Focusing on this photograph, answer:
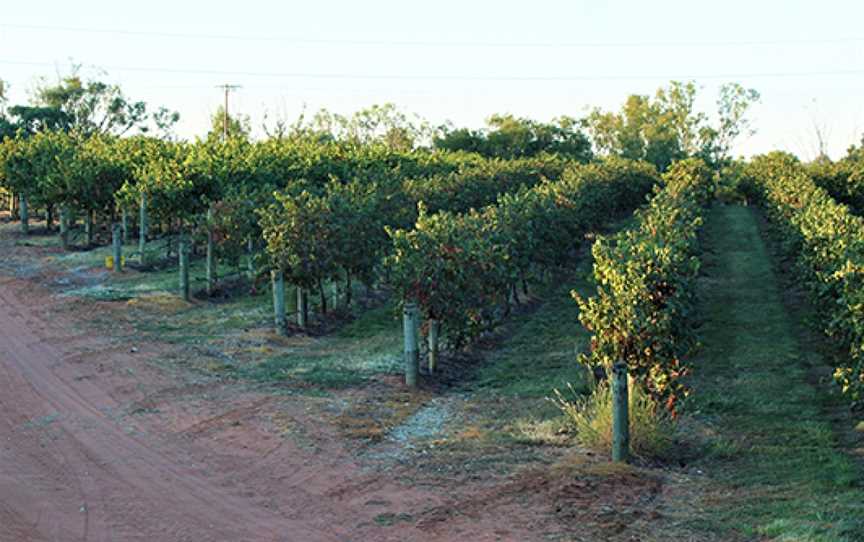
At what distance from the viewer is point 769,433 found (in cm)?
1056

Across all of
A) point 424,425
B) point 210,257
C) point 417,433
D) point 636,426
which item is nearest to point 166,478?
point 417,433

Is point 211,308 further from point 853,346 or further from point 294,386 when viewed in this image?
point 853,346

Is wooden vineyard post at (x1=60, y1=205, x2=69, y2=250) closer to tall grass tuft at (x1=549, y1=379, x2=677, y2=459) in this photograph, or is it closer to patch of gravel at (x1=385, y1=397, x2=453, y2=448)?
patch of gravel at (x1=385, y1=397, x2=453, y2=448)

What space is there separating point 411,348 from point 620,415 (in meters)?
4.18

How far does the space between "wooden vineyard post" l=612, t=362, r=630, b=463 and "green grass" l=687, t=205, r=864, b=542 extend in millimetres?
820

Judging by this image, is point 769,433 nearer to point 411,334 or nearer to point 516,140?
point 411,334

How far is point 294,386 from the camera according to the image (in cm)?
1300

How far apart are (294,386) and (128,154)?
65.2ft

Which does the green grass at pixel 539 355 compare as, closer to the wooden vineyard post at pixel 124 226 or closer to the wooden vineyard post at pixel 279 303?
the wooden vineyard post at pixel 279 303

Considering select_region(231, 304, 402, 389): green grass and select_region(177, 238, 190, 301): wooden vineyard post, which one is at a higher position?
select_region(177, 238, 190, 301): wooden vineyard post

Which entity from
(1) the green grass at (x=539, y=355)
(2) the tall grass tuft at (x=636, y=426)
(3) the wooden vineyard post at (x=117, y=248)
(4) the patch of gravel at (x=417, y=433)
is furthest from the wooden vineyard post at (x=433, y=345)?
(3) the wooden vineyard post at (x=117, y=248)

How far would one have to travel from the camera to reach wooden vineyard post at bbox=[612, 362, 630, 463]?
9305 mm

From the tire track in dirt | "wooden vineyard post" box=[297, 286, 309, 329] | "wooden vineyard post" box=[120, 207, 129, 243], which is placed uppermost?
"wooden vineyard post" box=[120, 207, 129, 243]

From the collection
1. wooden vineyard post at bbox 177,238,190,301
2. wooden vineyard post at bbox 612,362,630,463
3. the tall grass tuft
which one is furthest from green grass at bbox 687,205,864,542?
wooden vineyard post at bbox 177,238,190,301
